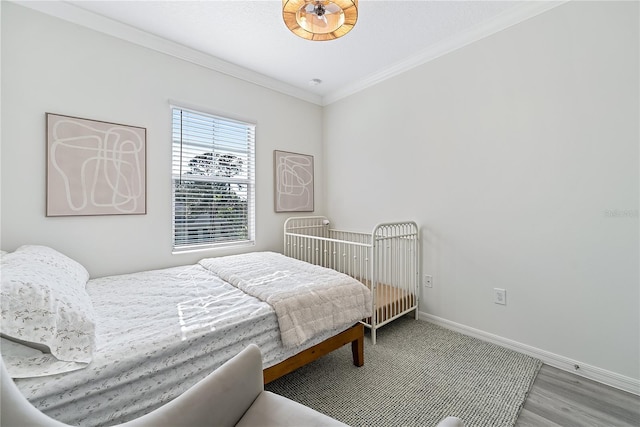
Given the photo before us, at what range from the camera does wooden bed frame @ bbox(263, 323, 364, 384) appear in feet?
4.55

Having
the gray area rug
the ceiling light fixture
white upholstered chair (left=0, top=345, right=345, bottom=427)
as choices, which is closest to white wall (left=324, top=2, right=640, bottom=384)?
the gray area rug

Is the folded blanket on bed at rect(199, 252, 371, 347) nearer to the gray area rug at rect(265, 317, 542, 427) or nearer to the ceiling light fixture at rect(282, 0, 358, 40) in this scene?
the gray area rug at rect(265, 317, 542, 427)

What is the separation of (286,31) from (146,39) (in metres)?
1.19

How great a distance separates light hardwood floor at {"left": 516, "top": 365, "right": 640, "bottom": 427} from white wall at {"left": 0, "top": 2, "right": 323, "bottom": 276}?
260 centimetres

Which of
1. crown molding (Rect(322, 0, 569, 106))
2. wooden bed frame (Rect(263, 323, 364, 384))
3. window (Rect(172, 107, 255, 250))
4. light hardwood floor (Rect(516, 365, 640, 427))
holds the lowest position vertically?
light hardwood floor (Rect(516, 365, 640, 427))

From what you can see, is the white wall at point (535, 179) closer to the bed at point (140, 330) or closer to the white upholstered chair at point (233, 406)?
the bed at point (140, 330)

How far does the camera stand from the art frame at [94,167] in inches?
Answer: 72.7

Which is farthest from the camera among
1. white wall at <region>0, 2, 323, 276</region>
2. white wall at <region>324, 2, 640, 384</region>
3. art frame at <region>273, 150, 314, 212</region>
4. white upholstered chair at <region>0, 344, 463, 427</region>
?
art frame at <region>273, 150, 314, 212</region>

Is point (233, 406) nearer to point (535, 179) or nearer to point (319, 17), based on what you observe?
point (319, 17)

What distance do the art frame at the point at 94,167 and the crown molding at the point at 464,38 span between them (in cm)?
230

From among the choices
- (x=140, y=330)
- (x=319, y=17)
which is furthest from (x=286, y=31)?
(x=140, y=330)

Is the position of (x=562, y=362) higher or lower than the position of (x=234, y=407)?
lower

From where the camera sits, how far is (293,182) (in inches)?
127

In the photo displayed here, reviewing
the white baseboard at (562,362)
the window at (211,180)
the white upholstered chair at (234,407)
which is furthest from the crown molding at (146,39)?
the white baseboard at (562,362)
